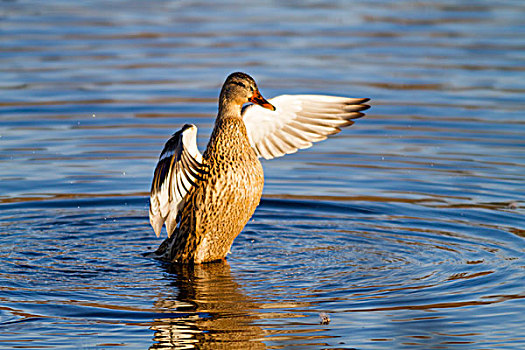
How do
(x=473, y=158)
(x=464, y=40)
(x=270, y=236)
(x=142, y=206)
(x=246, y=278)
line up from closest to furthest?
(x=246, y=278)
(x=270, y=236)
(x=142, y=206)
(x=473, y=158)
(x=464, y=40)

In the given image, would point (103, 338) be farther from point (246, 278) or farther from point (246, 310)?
point (246, 278)

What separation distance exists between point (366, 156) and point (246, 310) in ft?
14.4

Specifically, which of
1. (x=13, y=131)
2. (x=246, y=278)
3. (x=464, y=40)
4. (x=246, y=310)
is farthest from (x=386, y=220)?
(x=464, y=40)

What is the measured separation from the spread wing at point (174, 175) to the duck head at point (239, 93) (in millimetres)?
554

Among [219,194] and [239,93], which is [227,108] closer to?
[239,93]

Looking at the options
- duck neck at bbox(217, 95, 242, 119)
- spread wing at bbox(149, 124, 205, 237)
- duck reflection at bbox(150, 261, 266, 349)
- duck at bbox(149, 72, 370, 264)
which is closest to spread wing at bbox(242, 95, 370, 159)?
duck at bbox(149, 72, 370, 264)

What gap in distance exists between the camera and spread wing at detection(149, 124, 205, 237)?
6688mm

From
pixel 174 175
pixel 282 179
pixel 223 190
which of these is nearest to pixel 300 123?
pixel 223 190

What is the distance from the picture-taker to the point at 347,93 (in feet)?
39.5

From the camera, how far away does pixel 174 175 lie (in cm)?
691

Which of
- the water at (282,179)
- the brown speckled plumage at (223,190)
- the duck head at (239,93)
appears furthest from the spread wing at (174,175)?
the duck head at (239,93)

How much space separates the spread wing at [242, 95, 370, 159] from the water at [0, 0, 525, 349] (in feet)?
2.37

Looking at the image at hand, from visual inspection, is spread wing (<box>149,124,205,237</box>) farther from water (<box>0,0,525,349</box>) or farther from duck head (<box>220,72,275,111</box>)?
duck head (<box>220,72,275,111</box>)

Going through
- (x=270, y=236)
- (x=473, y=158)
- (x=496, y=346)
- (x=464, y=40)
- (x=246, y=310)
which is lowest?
(x=496, y=346)
